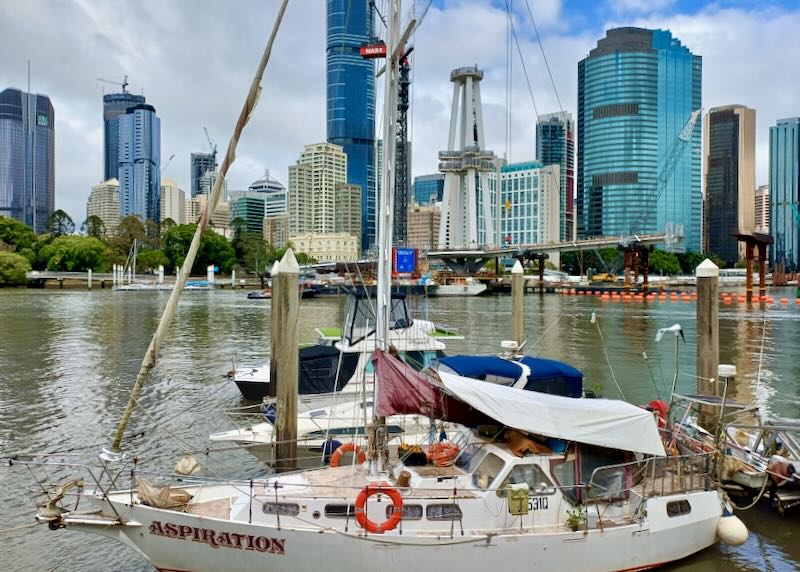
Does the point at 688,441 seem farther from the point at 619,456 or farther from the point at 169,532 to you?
the point at 169,532

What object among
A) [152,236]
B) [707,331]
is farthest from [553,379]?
[152,236]

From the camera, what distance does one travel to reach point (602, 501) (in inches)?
436

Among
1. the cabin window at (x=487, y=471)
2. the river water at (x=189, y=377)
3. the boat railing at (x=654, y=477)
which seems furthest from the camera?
the river water at (x=189, y=377)

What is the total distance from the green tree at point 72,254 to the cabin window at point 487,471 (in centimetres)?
13406

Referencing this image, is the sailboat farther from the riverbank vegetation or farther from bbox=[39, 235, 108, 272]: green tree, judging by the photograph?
bbox=[39, 235, 108, 272]: green tree

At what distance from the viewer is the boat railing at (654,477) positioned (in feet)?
36.7

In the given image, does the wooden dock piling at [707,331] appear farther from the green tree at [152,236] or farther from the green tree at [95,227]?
the green tree at [95,227]

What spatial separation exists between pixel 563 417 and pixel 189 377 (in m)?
23.3

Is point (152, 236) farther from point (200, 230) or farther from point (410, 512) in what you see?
point (410, 512)

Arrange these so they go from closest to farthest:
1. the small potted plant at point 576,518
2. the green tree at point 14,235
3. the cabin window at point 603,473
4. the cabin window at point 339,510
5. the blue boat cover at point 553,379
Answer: the cabin window at point 339,510 < the small potted plant at point 576,518 < the cabin window at point 603,473 < the blue boat cover at point 553,379 < the green tree at point 14,235

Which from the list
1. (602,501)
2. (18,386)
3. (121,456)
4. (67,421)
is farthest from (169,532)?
(18,386)

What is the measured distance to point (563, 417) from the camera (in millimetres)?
11023

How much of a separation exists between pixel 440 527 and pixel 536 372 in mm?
6886

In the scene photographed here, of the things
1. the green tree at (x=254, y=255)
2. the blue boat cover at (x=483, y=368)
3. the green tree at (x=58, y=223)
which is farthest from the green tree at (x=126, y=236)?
the blue boat cover at (x=483, y=368)
